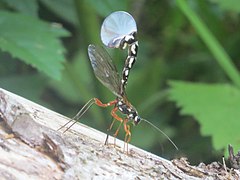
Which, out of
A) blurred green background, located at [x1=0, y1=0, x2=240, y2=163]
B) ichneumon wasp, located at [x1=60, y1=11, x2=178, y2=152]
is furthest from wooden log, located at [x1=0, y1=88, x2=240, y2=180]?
blurred green background, located at [x1=0, y1=0, x2=240, y2=163]

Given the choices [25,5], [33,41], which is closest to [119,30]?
[33,41]

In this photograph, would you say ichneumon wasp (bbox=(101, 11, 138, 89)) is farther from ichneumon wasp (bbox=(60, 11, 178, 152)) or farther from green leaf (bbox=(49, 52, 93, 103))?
green leaf (bbox=(49, 52, 93, 103))

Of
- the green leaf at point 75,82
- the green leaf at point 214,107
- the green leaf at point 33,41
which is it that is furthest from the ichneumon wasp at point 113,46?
the green leaf at point 75,82

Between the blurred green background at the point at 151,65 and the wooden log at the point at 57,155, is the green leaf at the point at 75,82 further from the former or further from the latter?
the wooden log at the point at 57,155

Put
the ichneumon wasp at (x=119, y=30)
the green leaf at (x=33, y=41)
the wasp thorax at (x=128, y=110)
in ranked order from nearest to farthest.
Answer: the ichneumon wasp at (x=119, y=30) < the wasp thorax at (x=128, y=110) < the green leaf at (x=33, y=41)

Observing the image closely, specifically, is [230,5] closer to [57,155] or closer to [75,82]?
[75,82]

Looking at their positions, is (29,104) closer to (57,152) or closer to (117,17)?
(57,152)
